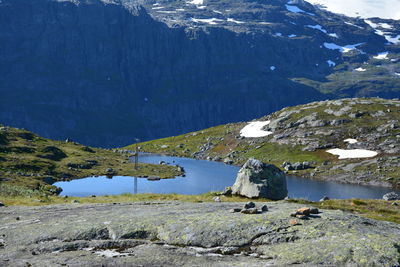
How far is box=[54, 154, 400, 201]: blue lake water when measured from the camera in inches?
4771

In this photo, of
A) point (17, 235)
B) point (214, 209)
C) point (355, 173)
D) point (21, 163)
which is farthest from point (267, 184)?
point (355, 173)

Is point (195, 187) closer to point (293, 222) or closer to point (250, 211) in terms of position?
point (250, 211)

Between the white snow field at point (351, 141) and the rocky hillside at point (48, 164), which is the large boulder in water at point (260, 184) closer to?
the rocky hillside at point (48, 164)

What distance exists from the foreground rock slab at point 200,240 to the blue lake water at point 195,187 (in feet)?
297

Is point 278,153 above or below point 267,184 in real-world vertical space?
above

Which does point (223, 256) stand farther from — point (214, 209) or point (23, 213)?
point (23, 213)

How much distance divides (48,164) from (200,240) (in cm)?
13285

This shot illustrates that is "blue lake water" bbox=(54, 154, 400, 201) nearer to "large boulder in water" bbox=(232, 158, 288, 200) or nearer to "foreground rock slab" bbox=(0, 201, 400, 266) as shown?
"large boulder in water" bbox=(232, 158, 288, 200)

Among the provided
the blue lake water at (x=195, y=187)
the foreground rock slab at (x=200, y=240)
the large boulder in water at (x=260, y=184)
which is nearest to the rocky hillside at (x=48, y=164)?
the blue lake water at (x=195, y=187)

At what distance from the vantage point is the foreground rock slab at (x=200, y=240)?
1823 centimetres

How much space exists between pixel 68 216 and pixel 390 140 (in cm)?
16660

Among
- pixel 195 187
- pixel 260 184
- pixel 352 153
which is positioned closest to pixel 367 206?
pixel 260 184

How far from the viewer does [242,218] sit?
23.2m

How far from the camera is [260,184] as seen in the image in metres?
45.3
